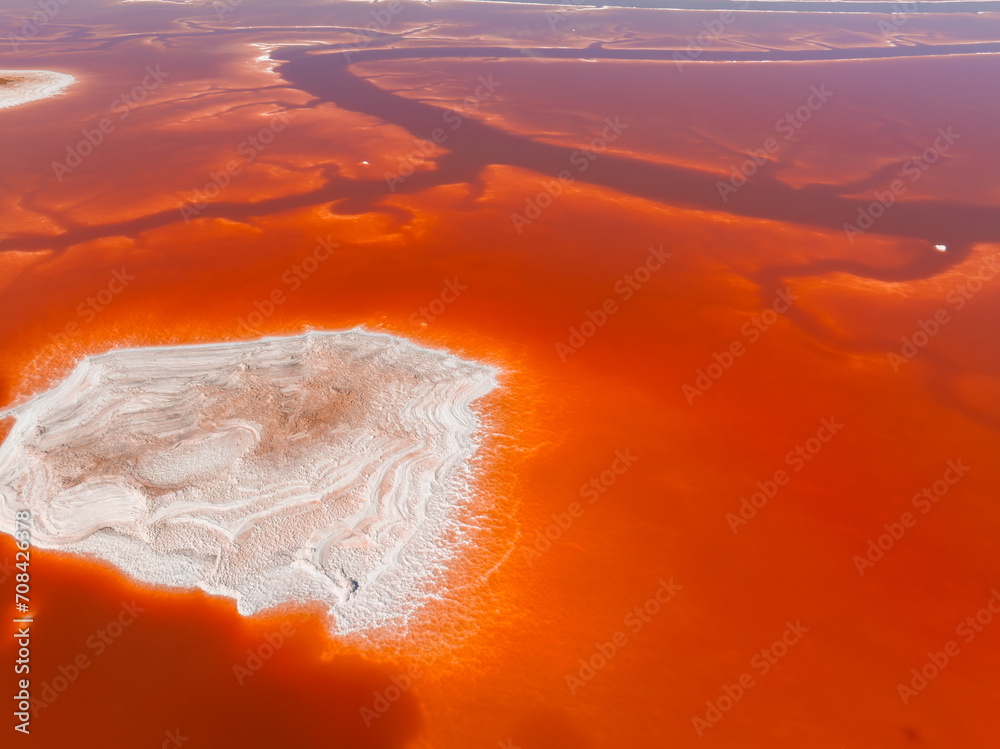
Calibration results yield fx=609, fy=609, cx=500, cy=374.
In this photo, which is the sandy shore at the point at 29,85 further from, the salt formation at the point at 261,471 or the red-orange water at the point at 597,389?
the salt formation at the point at 261,471

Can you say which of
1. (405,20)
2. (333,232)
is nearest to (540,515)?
(333,232)

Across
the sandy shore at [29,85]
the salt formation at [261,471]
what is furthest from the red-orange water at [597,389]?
the sandy shore at [29,85]

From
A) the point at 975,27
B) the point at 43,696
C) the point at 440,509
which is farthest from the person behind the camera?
the point at 975,27

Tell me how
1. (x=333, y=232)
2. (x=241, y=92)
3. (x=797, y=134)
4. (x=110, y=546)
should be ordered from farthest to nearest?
(x=241, y=92), (x=797, y=134), (x=333, y=232), (x=110, y=546)

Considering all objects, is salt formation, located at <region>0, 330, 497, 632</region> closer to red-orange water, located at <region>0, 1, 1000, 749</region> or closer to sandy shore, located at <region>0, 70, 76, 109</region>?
red-orange water, located at <region>0, 1, 1000, 749</region>

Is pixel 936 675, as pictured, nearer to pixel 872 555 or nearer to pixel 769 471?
pixel 872 555

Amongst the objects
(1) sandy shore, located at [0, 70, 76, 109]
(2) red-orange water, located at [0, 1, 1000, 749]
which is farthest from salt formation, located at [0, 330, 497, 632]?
(1) sandy shore, located at [0, 70, 76, 109]

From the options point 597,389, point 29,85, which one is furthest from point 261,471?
point 29,85
